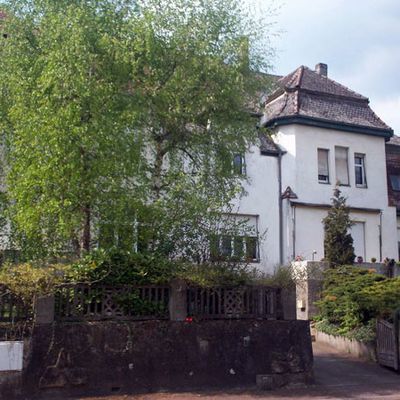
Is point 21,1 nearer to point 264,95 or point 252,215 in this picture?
point 264,95

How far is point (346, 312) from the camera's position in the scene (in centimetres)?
1720

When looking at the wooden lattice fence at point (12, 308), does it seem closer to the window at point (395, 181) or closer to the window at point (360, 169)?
the window at point (360, 169)

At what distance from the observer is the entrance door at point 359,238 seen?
24.8 m

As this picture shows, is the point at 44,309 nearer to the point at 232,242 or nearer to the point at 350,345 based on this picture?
the point at 232,242

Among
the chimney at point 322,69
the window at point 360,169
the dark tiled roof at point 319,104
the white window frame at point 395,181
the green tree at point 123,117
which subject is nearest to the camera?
the green tree at point 123,117

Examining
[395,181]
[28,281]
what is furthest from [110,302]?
[395,181]

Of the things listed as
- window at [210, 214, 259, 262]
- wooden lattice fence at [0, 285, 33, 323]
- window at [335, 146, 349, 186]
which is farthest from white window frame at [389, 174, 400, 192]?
wooden lattice fence at [0, 285, 33, 323]

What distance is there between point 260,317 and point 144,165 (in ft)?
13.9

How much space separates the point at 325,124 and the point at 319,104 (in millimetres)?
1226

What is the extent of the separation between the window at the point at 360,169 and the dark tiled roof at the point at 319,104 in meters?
1.19

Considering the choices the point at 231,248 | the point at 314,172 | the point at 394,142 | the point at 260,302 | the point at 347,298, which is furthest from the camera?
the point at 394,142

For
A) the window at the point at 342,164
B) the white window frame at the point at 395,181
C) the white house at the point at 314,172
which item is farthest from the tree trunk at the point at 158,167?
the white window frame at the point at 395,181

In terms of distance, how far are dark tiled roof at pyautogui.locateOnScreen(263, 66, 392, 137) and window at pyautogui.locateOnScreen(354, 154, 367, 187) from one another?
1.19 meters

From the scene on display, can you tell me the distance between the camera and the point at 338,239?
67.4 feet
